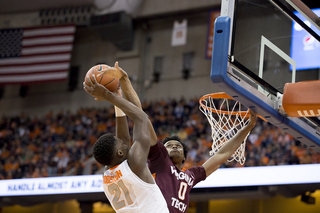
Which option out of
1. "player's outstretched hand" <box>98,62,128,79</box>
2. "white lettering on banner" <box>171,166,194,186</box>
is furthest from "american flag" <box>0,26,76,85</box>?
"player's outstretched hand" <box>98,62,128,79</box>

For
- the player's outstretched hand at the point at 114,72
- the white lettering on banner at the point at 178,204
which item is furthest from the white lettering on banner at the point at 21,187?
the player's outstretched hand at the point at 114,72

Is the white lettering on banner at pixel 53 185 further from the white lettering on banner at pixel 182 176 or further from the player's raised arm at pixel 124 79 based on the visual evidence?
the player's raised arm at pixel 124 79

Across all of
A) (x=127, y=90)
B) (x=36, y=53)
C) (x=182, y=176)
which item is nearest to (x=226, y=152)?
(x=182, y=176)

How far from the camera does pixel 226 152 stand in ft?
11.1

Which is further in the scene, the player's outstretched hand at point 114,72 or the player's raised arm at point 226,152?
the player's raised arm at point 226,152

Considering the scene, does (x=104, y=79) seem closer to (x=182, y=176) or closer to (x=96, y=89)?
(x=96, y=89)

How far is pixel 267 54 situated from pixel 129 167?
5.43 feet

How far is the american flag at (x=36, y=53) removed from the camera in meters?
15.8

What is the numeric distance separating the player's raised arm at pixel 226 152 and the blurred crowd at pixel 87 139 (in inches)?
195

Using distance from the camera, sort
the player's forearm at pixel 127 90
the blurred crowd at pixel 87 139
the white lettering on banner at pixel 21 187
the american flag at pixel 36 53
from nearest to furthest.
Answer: the player's forearm at pixel 127 90
the white lettering on banner at pixel 21 187
the blurred crowd at pixel 87 139
the american flag at pixel 36 53

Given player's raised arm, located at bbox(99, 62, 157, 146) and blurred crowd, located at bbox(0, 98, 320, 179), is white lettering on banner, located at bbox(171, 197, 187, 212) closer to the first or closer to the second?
player's raised arm, located at bbox(99, 62, 157, 146)

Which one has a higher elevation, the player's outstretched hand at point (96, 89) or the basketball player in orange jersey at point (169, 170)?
the player's outstretched hand at point (96, 89)

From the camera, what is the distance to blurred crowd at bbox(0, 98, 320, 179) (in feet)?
30.2

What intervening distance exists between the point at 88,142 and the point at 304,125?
33.9ft
